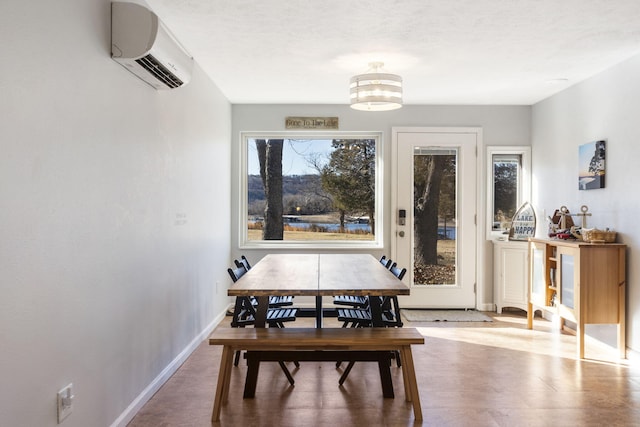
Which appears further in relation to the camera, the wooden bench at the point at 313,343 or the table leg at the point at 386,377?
the table leg at the point at 386,377

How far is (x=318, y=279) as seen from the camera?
3012mm

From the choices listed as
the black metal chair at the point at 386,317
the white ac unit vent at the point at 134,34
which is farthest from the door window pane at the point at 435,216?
the white ac unit vent at the point at 134,34

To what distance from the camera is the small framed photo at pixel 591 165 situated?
413 centimetres

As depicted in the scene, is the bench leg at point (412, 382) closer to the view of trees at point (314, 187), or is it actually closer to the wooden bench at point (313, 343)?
the wooden bench at point (313, 343)

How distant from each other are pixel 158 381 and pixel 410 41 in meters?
2.95

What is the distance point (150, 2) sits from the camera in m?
2.82

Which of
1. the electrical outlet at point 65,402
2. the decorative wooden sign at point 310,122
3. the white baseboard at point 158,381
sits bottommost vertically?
the white baseboard at point 158,381

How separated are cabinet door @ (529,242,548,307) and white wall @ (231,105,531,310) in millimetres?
907

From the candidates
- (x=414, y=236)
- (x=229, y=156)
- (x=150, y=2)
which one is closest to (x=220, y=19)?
(x=150, y=2)

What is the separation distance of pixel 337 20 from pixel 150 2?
1.15 m

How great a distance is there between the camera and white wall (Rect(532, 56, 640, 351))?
376 centimetres

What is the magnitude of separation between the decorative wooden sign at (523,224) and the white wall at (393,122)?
1.15 feet

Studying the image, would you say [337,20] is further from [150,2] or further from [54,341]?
[54,341]

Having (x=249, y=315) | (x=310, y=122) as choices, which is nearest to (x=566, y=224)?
(x=310, y=122)
